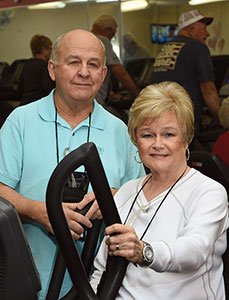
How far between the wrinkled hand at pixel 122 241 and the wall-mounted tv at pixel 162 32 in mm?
5858

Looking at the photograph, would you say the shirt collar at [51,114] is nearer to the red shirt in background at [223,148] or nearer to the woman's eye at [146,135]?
the woman's eye at [146,135]

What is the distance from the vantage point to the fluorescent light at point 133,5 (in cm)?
699

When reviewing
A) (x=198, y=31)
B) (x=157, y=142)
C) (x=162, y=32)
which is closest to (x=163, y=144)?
(x=157, y=142)

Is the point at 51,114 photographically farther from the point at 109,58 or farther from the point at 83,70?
the point at 109,58

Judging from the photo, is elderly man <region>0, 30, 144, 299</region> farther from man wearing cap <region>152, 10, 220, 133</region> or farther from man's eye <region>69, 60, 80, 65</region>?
man wearing cap <region>152, 10, 220, 133</region>

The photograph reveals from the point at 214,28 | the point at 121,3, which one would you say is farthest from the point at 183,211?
the point at 121,3

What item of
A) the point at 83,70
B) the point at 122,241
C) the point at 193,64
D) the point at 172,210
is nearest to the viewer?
the point at 122,241

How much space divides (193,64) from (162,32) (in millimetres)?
2894

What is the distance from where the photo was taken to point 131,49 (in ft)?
23.5

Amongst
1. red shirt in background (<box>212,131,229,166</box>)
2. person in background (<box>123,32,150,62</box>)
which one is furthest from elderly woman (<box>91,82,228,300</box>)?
person in background (<box>123,32,150,62</box>)

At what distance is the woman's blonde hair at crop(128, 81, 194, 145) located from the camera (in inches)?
67.7

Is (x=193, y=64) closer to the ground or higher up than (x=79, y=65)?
closer to the ground

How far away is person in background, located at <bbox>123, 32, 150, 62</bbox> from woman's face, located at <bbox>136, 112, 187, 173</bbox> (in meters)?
5.37

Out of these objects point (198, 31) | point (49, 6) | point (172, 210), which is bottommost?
point (172, 210)
